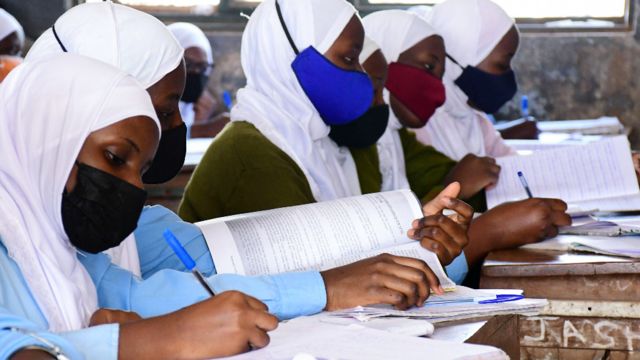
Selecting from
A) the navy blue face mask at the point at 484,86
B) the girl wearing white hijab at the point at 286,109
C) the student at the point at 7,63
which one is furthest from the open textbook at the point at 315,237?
the student at the point at 7,63

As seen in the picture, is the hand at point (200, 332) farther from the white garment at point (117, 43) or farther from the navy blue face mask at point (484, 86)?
the navy blue face mask at point (484, 86)

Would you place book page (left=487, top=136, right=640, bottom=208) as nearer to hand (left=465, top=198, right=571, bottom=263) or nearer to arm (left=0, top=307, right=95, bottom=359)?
hand (left=465, top=198, right=571, bottom=263)

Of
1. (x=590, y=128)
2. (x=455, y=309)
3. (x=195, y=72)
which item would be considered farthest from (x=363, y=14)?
(x=455, y=309)

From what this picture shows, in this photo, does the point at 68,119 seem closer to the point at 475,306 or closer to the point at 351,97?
the point at 475,306

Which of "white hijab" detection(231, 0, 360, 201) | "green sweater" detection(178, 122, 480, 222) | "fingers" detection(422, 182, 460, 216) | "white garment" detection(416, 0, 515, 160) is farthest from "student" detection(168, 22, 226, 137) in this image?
"fingers" detection(422, 182, 460, 216)

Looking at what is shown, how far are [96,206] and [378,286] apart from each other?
1.46 feet

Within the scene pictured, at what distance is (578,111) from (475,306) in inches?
225

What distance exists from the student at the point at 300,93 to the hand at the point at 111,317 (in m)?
1.16

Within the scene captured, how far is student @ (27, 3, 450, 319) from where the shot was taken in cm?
164

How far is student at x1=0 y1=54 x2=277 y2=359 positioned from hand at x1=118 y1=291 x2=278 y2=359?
15 mm

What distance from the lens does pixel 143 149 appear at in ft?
5.04

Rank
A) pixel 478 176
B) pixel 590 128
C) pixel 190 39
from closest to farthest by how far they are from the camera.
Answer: pixel 478 176 → pixel 590 128 → pixel 190 39

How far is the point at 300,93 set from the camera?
2.88 metres

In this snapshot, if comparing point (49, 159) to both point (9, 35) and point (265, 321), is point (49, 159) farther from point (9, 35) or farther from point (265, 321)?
point (9, 35)
